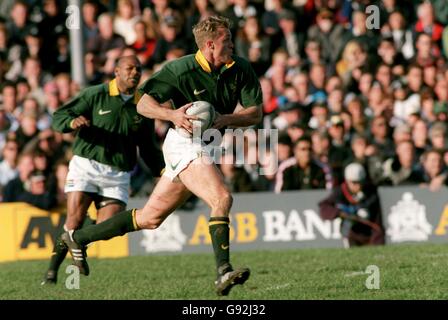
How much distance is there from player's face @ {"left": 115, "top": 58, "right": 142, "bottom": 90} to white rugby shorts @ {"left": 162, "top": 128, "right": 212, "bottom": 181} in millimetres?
2235

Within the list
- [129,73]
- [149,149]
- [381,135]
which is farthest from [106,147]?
[381,135]

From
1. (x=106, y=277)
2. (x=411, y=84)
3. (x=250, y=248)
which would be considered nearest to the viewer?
(x=106, y=277)

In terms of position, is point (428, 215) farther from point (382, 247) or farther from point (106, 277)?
point (106, 277)

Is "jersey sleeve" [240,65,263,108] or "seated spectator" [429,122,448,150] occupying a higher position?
"jersey sleeve" [240,65,263,108]

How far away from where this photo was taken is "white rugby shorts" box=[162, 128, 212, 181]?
9.91m

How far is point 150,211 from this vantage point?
10.2 meters

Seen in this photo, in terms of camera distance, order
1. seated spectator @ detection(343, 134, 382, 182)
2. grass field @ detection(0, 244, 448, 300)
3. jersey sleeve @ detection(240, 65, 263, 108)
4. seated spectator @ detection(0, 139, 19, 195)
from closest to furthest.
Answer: jersey sleeve @ detection(240, 65, 263, 108) < grass field @ detection(0, 244, 448, 300) < seated spectator @ detection(343, 134, 382, 182) < seated spectator @ detection(0, 139, 19, 195)

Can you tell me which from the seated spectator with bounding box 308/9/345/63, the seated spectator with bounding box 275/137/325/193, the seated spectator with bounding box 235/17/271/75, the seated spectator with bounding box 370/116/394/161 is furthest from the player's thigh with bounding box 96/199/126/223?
the seated spectator with bounding box 308/9/345/63

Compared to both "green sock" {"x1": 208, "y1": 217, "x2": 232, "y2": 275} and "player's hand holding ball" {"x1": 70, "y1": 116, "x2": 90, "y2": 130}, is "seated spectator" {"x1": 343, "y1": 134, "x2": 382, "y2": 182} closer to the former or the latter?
"player's hand holding ball" {"x1": 70, "y1": 116, "x2": 90, "y2": 130}

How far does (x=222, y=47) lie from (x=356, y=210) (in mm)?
5780

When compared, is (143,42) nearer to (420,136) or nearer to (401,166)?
(420,136)

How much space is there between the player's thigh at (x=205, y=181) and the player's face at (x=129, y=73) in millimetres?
2547

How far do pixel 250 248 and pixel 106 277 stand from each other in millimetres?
3593
